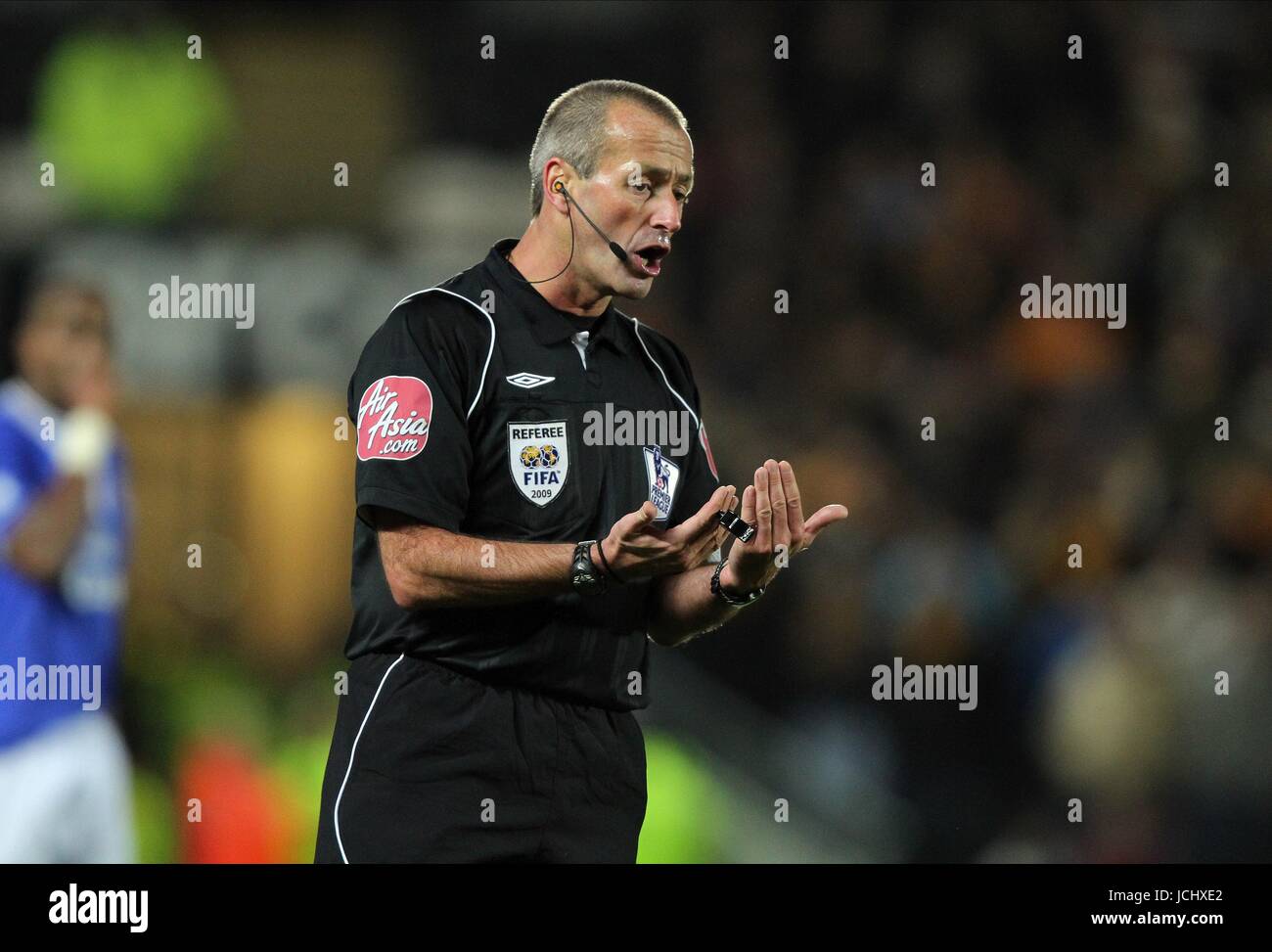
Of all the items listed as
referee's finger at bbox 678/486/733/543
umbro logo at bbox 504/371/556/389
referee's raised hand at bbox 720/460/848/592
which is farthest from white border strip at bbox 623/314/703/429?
referee's finger at bbox 678/486/733/543

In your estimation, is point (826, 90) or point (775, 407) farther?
point (826, 90)

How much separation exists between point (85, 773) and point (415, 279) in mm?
2108

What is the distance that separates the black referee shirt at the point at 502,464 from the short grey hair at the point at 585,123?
0.23 metres

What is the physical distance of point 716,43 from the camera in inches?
270

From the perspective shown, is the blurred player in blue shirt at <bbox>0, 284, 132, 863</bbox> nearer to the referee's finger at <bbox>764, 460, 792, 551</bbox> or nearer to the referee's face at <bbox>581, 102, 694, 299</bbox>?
the referee's face at <bbox>581, 102, 694, 299</bbox>

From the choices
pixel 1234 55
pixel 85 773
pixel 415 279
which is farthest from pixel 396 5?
pixel 1234 55

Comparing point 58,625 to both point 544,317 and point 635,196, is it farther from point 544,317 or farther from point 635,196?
point 635,196

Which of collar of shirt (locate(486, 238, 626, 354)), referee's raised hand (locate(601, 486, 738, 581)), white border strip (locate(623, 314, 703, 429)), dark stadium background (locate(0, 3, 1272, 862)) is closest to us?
referee's raised hand (locate(601, 486, 738, 581))

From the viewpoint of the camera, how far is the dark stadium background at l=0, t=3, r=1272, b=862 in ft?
19.2

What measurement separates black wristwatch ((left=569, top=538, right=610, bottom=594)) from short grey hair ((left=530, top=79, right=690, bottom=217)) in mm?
771

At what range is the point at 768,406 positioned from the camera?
20.9 feet

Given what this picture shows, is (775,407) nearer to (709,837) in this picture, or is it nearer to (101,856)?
(709,837)

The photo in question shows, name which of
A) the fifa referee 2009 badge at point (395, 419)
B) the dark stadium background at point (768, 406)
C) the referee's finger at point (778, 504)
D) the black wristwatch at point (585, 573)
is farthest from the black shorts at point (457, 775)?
the dark stadium background at point (768, 406)
